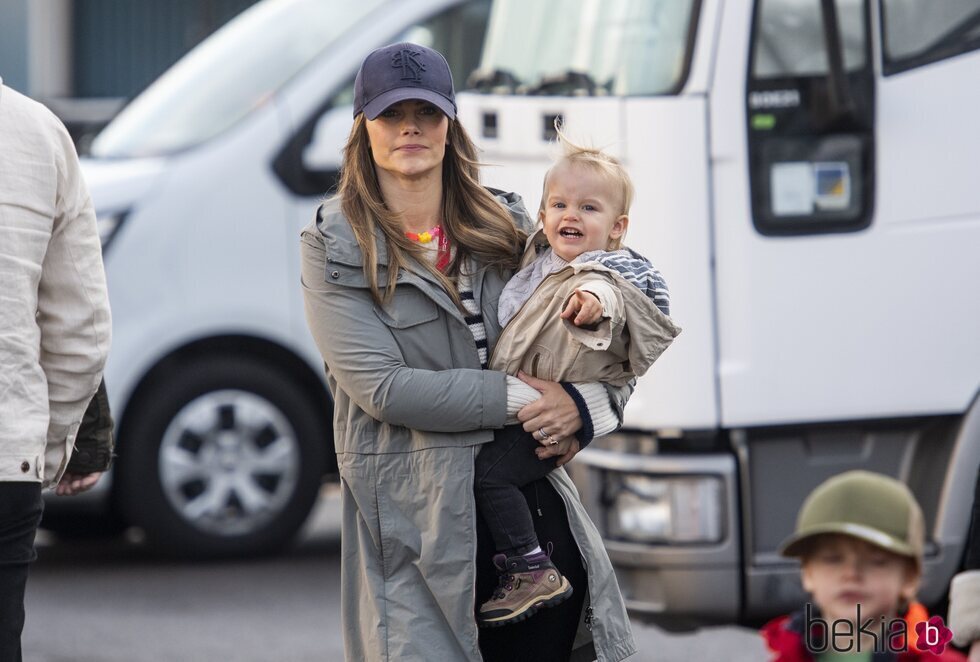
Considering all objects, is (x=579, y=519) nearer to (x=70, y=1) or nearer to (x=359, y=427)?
(x=359, y=427)

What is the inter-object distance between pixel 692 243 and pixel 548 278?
1654mm

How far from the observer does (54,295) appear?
10.4ft

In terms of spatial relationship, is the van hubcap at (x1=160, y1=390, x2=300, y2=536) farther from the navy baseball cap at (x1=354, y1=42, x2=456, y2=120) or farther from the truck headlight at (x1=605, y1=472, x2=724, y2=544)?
the navy baseball cap at (x1=354, y1=42, x2=456, y2=120)

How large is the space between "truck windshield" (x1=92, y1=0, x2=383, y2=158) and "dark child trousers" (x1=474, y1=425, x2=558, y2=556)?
4.33 meters

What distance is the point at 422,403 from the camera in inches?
119

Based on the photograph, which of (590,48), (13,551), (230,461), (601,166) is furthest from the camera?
(230,461)

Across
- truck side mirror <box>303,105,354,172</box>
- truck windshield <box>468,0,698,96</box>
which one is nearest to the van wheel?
truck side mirror <box>303,105,354,172</box>

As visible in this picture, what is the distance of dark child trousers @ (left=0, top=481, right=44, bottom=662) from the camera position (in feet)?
9.73

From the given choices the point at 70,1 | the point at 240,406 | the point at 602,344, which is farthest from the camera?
the point at 70,1

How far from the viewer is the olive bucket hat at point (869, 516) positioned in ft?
7.51

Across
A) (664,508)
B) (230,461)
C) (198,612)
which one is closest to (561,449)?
(664,508)

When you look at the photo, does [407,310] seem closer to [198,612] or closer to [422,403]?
[422,403]

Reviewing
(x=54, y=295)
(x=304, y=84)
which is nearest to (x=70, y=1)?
(x=304, y=84)

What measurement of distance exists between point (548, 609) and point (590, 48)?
238cm
